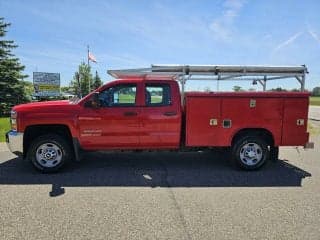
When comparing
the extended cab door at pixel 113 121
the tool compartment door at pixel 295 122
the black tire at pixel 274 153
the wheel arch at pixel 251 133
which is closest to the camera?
the extended cab door at pixel 113 121

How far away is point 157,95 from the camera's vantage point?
276 inches

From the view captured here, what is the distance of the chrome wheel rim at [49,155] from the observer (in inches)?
266

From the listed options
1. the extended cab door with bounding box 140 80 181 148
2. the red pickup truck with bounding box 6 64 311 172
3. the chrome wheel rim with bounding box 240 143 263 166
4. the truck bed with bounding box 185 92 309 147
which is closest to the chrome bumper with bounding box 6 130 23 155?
the red pickup truck with bounding box 6 64 311 172

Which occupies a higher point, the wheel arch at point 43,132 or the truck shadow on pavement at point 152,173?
the wheel arch at point 43,132

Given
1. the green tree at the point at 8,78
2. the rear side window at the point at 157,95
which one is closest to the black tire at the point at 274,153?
the rear side window at the point at 157,95

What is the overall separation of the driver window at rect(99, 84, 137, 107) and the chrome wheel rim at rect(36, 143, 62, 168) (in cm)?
140

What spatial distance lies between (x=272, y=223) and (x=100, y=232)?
222 cm

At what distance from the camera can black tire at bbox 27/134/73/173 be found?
6730 mm

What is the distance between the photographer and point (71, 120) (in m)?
6.74

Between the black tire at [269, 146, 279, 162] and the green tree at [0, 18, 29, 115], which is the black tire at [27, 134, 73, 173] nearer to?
the black tire at [269, 146, 279, 162]

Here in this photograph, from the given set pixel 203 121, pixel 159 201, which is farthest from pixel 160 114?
pixel 159 201

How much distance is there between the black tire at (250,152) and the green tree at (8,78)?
60.6ft

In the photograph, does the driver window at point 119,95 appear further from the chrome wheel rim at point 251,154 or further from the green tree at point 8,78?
the green tree at point 8,78

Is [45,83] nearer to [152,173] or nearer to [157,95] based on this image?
[157,95]
